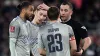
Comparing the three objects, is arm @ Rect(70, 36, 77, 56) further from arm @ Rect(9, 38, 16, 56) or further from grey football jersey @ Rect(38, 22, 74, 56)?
arm @ Rect(9, 38, 16, 56)

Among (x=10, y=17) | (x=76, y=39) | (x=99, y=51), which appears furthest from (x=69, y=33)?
(x=10, y=17)

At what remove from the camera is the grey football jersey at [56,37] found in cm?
964

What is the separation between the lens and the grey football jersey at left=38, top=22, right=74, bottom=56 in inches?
380

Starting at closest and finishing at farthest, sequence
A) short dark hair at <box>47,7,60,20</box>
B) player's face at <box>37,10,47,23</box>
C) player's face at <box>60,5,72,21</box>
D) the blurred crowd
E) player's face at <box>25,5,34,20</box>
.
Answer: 1. short dark hair at <box>47,7,60,20</box>
2. player's face at <box>60,5,72,21</box>
3. player's face at <box>25,5,34,20</box>
4. player's face at <box>37,10,47,23</box>
5. the blurred crowd

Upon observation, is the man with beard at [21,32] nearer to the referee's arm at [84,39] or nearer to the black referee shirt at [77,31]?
the black referee shirt at [77,31]

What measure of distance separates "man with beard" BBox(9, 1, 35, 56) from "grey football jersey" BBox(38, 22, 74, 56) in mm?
1119

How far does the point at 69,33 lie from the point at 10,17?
9718mm

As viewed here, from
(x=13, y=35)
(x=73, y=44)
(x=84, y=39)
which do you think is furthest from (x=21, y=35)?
(x=73, y=44)

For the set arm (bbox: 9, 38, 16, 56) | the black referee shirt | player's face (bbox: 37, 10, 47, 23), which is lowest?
arm (bbox: 9, 38, 16, 56)

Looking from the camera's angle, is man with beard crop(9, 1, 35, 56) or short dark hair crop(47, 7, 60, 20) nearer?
short dark hair crop(47, 7, 60, 20)

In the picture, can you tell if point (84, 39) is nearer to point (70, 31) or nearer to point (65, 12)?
point (65, 12)

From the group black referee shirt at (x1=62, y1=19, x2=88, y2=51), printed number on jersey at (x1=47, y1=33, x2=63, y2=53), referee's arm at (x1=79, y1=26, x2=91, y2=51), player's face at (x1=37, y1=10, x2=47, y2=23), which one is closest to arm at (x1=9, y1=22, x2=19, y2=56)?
player's face at (x1=37, y1=10, x2=47, y2=23)

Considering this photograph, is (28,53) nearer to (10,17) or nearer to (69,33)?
(69,33)

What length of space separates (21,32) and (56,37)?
1.37 meters
